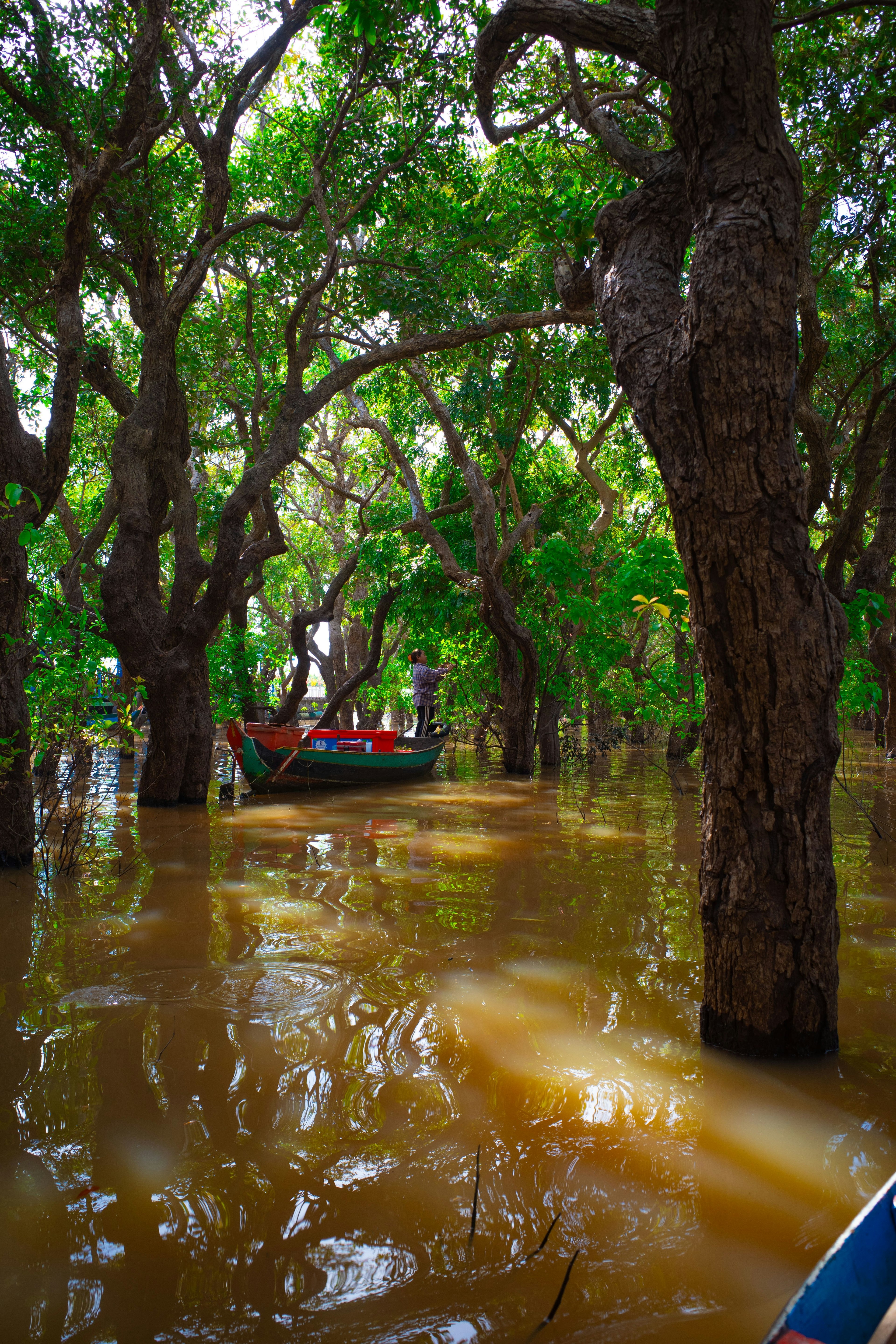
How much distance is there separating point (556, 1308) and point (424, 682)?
13464 mm

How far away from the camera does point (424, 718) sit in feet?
49.6

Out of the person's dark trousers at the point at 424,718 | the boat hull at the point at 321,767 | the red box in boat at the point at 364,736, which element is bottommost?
the boat hull at the point at 321,767

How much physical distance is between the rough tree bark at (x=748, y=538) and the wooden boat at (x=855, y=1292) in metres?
1.50

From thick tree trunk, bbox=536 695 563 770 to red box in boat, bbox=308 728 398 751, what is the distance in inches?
125

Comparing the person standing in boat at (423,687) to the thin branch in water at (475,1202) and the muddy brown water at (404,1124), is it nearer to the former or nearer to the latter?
the muddy brown water at (404,1124)

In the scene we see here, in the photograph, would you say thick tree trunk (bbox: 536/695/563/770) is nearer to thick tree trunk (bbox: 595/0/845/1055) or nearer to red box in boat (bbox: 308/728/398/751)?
red box in boat (bbox: 308/728/398/751)

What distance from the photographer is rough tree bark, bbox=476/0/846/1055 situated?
2.79 metres

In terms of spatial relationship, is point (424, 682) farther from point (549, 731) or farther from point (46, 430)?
point (46, 430)

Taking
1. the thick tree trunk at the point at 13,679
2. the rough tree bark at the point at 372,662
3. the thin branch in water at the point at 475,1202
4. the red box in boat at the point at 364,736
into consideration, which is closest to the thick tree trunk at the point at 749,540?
the thin branch in water at the point at 475,1202

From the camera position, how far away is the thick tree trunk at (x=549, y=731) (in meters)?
15.0

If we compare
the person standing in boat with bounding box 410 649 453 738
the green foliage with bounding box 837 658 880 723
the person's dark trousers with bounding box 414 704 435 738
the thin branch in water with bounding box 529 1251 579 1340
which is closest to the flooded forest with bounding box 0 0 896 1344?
the thin branch in water with bounding box 529 1251 579 1340

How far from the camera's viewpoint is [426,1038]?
3291 mm

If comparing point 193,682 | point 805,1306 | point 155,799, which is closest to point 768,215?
point 805,1306

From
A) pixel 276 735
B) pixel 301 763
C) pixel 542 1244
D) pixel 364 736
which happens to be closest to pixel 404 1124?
pixel 542 1244
